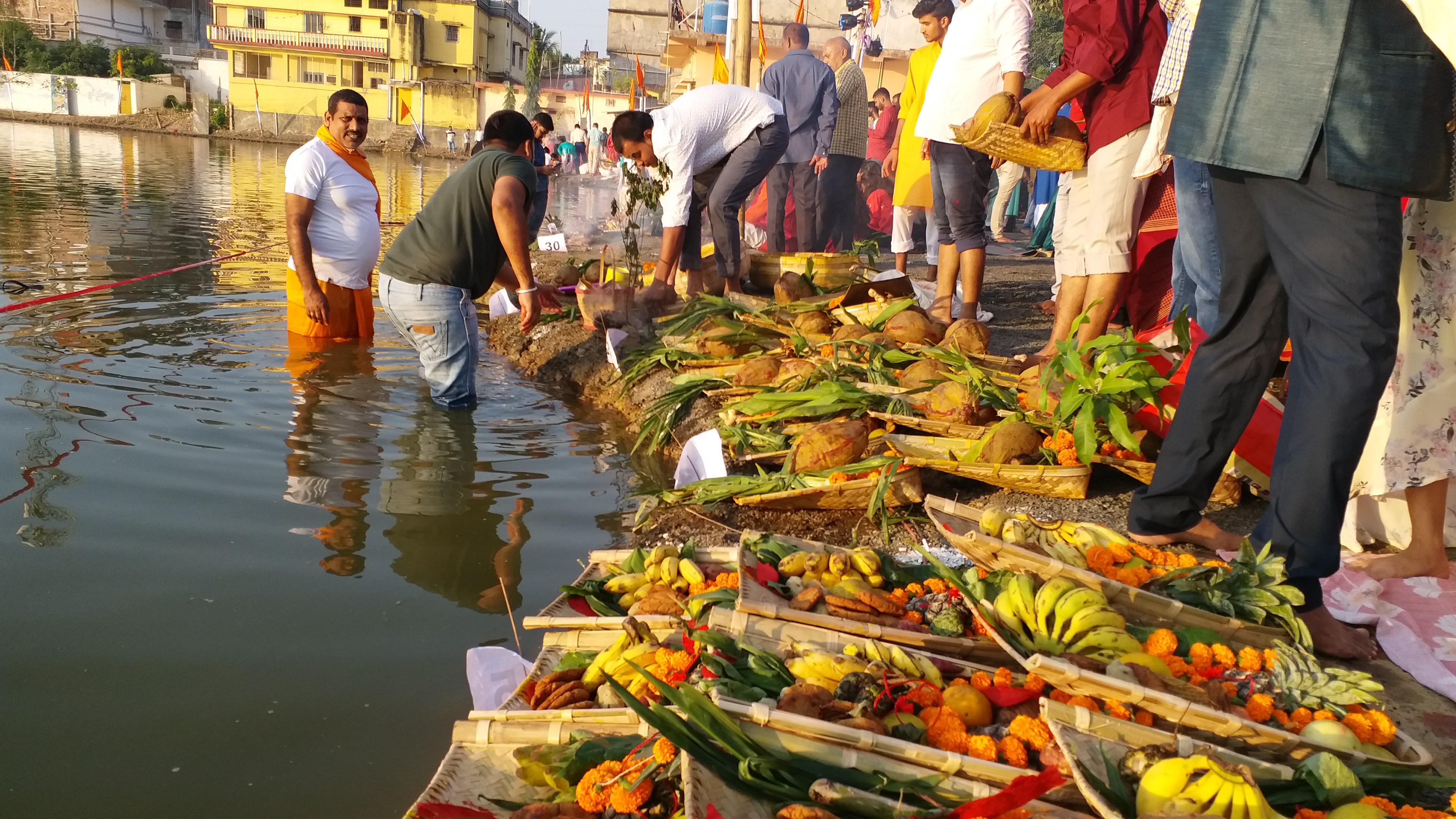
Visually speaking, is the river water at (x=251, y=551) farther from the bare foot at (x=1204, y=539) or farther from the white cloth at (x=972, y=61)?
the white cloth at (x=972, y=61)

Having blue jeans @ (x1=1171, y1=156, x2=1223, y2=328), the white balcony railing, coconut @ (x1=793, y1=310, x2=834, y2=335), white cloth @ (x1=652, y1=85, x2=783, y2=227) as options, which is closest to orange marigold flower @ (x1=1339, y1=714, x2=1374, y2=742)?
blue jeans @ (x1=1171, y1=156, x2=1223, y2=328)

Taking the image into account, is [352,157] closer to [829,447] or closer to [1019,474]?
[829,447]

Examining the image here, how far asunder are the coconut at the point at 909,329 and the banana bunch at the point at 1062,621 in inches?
102

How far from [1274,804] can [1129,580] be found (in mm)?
798

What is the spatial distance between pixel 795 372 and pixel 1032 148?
1.38m

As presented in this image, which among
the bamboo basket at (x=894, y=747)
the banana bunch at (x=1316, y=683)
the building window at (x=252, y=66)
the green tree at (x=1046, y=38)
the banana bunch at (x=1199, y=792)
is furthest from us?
the building window at (x=252, y=66)

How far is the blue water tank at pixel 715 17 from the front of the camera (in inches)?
739

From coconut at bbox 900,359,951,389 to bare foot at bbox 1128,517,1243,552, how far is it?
1513 mm

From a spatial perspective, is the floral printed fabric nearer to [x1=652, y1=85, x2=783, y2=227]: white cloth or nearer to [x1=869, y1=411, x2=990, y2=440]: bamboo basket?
[x1=869, y1=411, x2=990, y2=440]: bamboo basket

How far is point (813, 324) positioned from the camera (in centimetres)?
532

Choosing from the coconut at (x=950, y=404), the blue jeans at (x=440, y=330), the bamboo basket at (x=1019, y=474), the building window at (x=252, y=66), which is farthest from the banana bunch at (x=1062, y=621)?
the building window at (x=252, y=66)

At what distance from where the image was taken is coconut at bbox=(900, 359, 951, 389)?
4.19 meters

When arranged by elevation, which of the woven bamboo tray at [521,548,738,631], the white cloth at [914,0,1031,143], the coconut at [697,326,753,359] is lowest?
the woven bamboo tray at [521,548,738,631]

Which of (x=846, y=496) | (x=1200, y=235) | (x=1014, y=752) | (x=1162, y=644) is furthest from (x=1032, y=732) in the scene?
(x=1200, y=235)
